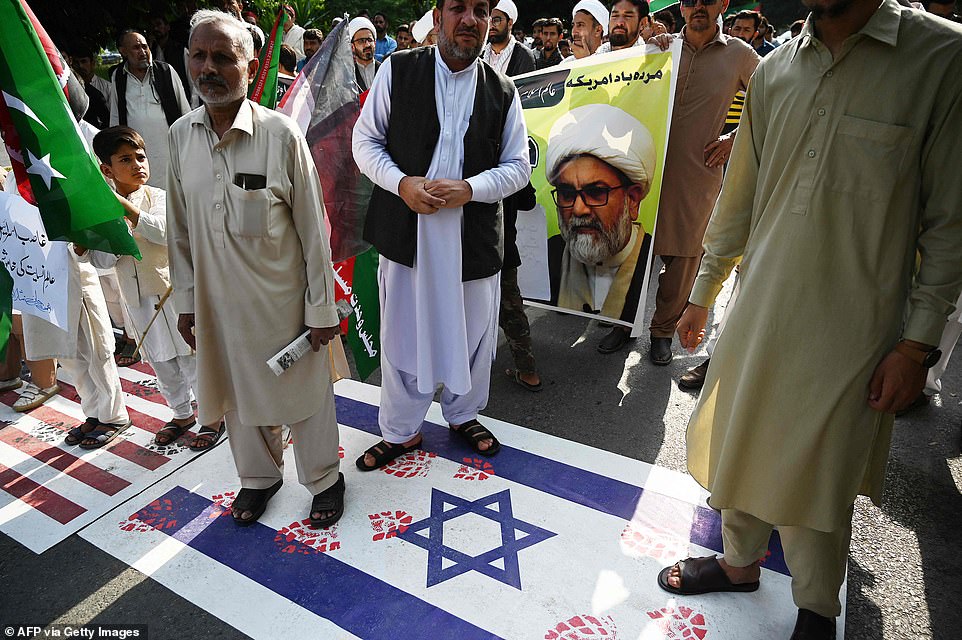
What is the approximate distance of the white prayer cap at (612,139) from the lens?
3.55m

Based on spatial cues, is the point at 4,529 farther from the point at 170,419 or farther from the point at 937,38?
the point at 937,38

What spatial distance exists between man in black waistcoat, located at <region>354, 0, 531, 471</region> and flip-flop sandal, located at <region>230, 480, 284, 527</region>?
748 millimetres

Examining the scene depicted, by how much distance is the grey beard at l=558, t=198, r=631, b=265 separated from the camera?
3729 millimetres

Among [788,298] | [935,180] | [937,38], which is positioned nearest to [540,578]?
[788,298]

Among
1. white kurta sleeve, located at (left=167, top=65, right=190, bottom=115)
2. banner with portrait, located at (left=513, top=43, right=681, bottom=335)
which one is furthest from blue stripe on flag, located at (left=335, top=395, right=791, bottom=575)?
white kurta sleeve, located at (left=167, top=65, right=190, bottom=115)

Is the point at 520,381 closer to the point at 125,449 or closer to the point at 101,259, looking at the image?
the point at 125,449

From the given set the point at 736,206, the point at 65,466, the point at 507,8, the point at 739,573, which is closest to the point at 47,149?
the point at 65,466

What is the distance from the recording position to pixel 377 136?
2672 millimetres

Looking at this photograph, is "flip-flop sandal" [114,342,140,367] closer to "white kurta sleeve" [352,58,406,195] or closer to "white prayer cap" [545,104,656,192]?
"white kurta sleeve" [352,58,406,195]

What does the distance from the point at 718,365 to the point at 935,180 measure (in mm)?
767

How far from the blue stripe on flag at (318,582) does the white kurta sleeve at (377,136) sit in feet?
5.03

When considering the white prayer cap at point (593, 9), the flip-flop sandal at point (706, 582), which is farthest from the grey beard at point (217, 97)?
the white prayer cap at point (593, 9)

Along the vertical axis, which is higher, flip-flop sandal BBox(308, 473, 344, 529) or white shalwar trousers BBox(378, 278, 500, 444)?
white shalwar trousers BBox(378, 278, 500, 444)

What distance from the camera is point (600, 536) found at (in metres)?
2.50
